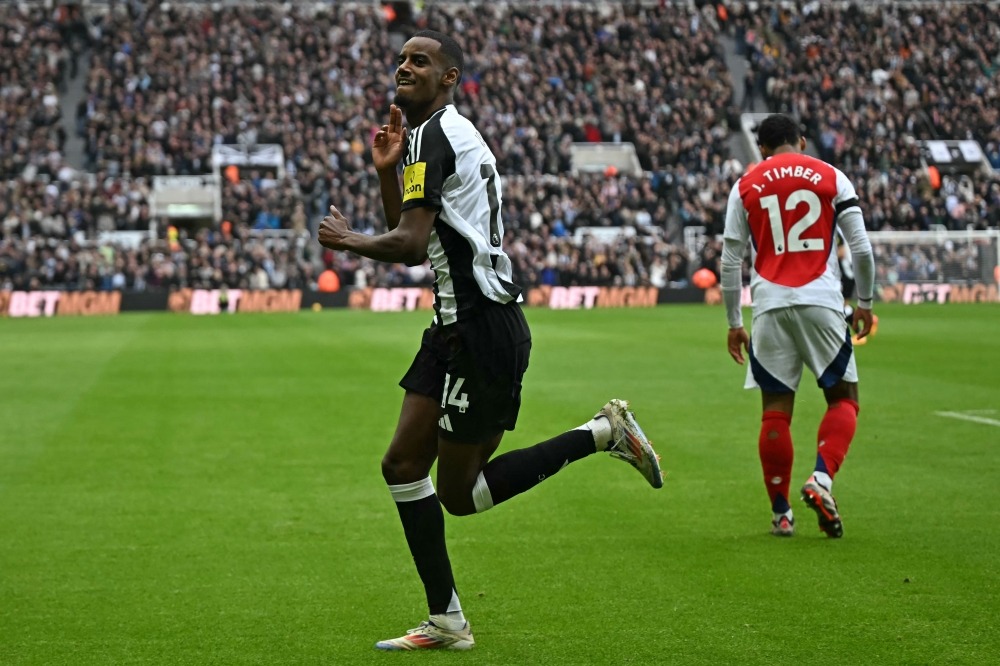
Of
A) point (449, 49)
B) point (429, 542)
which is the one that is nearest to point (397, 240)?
point (449, 49)

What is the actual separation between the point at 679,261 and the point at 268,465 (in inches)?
1310

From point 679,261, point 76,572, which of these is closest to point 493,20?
point 679,261

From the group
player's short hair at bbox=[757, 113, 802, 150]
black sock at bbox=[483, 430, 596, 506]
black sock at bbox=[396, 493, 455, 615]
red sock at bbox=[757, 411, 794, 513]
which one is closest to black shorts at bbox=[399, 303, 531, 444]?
black sock at bbox=[483, 430, 596, 506]

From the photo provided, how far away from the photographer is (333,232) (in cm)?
520

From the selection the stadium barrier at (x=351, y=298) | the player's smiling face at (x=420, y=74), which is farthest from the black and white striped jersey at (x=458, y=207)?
the stadium barrier at (x=351, y=298)

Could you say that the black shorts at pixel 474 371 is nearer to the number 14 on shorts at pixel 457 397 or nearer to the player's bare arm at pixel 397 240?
the number 14 on shorts at pixel 457 397

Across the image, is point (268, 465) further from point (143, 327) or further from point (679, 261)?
point (679, 261)

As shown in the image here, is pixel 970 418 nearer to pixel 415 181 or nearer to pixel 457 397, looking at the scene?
pixel 457 397

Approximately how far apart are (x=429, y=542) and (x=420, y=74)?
74.4 inches

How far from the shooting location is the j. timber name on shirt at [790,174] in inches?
300

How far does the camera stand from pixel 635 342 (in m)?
24.4

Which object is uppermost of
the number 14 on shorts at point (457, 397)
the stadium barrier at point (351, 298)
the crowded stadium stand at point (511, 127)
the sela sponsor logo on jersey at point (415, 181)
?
the crowded stadium stand at point (511, 127)

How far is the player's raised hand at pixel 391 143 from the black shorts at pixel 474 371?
2.24 ft

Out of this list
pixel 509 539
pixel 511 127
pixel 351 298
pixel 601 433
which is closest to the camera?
pixel 601 433
